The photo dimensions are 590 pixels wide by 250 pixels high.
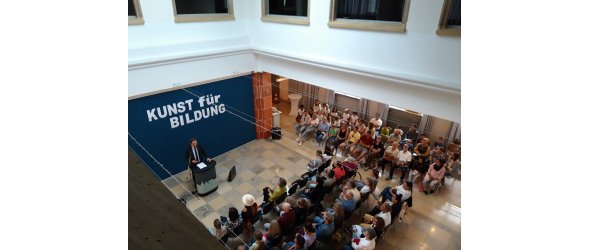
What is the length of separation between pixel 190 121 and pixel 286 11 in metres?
3.31

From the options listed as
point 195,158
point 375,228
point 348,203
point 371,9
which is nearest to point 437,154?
point 348,203

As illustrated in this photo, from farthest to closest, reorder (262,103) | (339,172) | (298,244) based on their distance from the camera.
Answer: (262,103)
(339,172)
(298,244)

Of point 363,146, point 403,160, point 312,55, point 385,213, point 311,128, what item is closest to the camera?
point 385,213

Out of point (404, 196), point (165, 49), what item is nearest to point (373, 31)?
point (404, 196)

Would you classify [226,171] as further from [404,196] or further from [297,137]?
[404,196]

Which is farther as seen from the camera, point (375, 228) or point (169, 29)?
point (169, 29)

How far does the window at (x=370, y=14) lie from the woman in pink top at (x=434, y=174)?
3025mm

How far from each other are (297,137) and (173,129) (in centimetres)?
359

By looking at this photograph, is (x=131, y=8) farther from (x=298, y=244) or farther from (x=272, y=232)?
(x=298, y=244)

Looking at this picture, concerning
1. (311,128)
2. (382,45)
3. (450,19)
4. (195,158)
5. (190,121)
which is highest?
(450,19)

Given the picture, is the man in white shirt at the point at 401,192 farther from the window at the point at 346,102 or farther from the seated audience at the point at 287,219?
the window at the point at 346,102

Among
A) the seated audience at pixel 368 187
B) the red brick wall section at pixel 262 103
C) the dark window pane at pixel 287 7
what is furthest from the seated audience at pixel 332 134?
the dark window pane at pixel 287 7

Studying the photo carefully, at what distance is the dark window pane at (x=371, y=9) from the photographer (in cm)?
462

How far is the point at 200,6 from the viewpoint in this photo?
20.2ft
